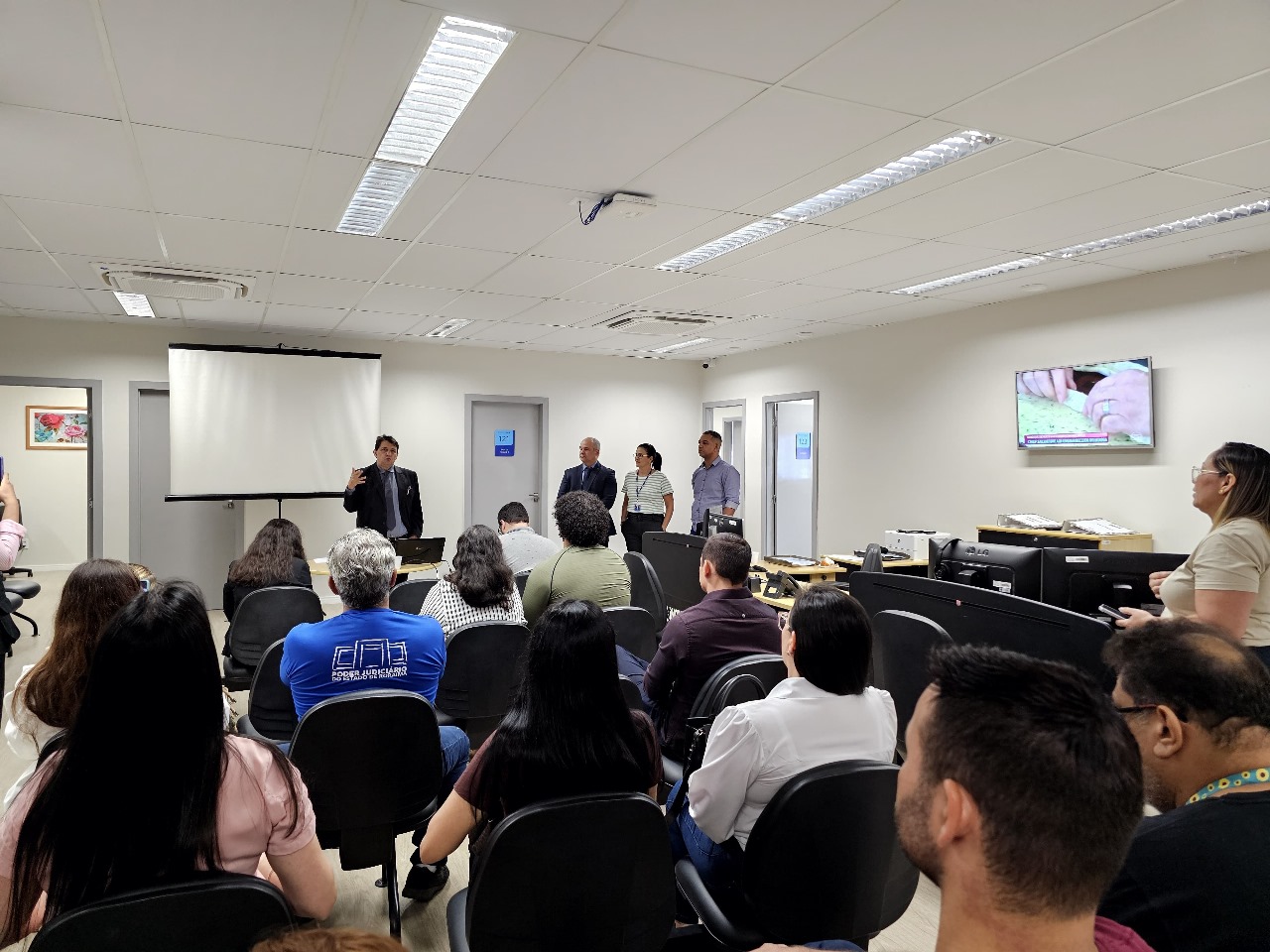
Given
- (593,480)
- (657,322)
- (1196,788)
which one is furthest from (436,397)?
(1196,788)

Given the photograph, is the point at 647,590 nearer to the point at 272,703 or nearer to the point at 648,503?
the point at 272,703

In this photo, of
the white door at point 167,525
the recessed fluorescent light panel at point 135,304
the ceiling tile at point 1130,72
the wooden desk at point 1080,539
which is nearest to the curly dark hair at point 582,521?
the ceiling tile at point 1130,72

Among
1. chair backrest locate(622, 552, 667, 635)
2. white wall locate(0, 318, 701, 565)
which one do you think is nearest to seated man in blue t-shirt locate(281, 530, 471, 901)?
chair backrest locate(622, 552, 667, 635)

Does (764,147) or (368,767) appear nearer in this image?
(368,767)

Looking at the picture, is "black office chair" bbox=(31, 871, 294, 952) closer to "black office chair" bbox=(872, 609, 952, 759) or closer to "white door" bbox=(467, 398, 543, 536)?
"black office chair" bbox=(872, 609, 952, 759)

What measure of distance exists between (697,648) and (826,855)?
3.10 feet

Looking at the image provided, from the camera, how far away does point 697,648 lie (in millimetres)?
2463

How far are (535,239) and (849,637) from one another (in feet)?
10.2

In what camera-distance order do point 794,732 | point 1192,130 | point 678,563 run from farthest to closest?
1. point 678,563
2. point 1192,130
3. point 794,732

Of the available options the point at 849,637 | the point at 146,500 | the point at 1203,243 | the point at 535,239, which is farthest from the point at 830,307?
the point at 146,500

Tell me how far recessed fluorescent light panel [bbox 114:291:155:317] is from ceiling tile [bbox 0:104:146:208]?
7.79 ft

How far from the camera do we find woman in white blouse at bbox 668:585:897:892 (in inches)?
65.3

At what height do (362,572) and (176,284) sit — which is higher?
(176,284)

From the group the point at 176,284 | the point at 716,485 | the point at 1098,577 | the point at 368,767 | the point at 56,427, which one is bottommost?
the point at 368,767
